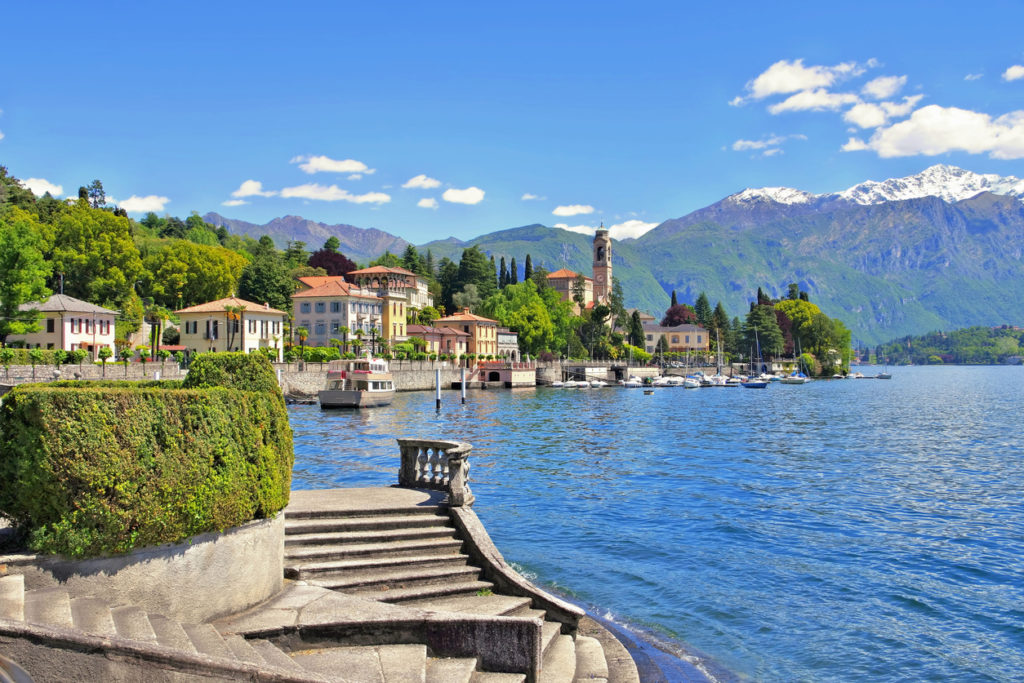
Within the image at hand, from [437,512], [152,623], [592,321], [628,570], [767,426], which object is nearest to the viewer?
[152,623]

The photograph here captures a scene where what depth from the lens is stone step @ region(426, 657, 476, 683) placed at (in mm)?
8758

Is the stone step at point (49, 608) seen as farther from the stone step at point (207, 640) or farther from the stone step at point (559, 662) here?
the stone step at point (559, 662)

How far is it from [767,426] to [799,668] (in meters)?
48.6

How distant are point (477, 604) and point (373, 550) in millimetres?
1873

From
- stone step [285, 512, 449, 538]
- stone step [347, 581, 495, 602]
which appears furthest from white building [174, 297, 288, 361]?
stone step [347, 581, 495, 602]

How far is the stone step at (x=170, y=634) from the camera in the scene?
7.86 m

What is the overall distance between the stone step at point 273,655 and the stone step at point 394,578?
1996 mm

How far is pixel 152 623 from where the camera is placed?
834 cm

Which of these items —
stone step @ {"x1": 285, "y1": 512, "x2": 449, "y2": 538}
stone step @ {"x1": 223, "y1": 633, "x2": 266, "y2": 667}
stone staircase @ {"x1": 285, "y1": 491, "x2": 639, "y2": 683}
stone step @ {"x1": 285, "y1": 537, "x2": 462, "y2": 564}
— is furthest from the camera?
stone step @ {"x1": 285, "y1": 512, "x2": 449, "y2": 538}

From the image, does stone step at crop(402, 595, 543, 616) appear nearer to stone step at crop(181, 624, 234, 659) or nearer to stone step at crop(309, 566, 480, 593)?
stone step at crop(309, 566, 480, 593)

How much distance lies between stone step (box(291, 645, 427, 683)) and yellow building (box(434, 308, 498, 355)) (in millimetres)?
119697

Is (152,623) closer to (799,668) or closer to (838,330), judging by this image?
(799,668)

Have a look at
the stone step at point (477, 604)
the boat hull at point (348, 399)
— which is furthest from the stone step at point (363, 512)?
the boat hull at point (348, 399)

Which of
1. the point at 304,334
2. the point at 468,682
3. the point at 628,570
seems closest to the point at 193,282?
the point at 304,334
